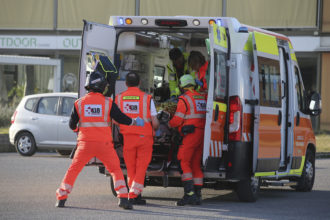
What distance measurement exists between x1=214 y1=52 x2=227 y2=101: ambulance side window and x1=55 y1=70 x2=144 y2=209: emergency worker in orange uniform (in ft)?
3.49

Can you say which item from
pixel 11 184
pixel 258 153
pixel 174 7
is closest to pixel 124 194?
pixel 258 153

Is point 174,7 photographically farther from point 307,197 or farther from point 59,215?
point 59,215

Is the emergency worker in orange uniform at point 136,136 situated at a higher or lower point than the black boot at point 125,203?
higher

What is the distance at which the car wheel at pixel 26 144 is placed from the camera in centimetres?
2008

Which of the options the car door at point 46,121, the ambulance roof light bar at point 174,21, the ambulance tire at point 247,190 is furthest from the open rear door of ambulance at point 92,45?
the car door at point 46,121

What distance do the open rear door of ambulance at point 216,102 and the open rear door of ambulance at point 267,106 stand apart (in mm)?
501

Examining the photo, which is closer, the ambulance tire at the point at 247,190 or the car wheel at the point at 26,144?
the ambulance tire at the point at 247,190

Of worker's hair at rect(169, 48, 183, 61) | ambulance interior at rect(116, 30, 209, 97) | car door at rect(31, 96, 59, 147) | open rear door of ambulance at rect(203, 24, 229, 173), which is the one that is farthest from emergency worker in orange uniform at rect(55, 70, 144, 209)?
car door at rect(31, 96, 59, 147)

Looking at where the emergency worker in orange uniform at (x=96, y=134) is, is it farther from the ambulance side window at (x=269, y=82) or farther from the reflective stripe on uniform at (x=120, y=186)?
the ambulance side window at (x=269, y=82)

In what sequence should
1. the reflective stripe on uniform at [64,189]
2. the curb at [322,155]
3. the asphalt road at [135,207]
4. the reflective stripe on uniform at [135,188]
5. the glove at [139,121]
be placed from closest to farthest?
the asphalt road at [135,207] → the reflective stripe on uniform at [64,189] → the glove at [139,121] → the reflective stripe on uniform at [135,188] → the curb at [322,155]

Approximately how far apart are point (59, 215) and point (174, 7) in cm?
2301

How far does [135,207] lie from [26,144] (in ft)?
33.3

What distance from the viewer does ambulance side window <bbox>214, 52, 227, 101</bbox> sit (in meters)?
10.4

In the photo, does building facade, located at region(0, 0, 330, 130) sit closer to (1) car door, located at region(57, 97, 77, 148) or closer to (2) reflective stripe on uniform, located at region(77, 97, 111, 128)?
(1) car door, located at region(57, 97, 77, 148)
